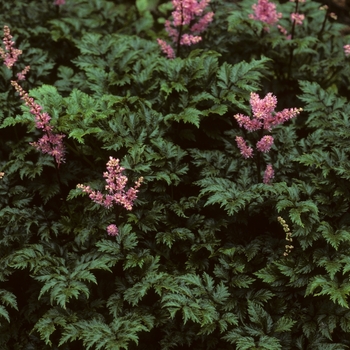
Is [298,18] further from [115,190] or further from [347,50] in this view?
[115,190]

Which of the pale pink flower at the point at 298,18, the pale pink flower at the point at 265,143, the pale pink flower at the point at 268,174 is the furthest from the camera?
the pale pink flower at the point at 298,18

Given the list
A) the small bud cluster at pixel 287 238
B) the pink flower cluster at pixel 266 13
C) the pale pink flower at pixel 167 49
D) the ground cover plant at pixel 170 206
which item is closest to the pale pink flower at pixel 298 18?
the ground cover plant at pixel 170 206

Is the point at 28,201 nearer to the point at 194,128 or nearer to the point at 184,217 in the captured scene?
the point at 184,217

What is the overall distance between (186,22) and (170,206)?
237 centimetres

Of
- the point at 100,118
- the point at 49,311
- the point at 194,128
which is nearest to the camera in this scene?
the point at 49,311

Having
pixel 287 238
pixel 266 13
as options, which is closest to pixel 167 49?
pixel 266 13

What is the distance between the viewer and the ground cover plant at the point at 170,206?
4047mm

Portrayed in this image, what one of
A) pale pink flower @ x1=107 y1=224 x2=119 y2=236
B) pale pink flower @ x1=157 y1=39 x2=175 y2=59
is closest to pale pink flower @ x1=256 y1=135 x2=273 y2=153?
pale pink flower @ x1=107 y1=224 x2=119 y2=236

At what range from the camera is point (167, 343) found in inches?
160

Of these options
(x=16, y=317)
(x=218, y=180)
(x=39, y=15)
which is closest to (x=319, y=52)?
(x=218, y=180)

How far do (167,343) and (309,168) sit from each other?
2272 mm

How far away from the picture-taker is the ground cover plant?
4.05 m

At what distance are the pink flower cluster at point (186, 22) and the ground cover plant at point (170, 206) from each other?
0.02 meters

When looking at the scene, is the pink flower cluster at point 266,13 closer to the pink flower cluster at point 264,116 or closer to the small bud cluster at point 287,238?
the pink flower cluster at point 264,116
